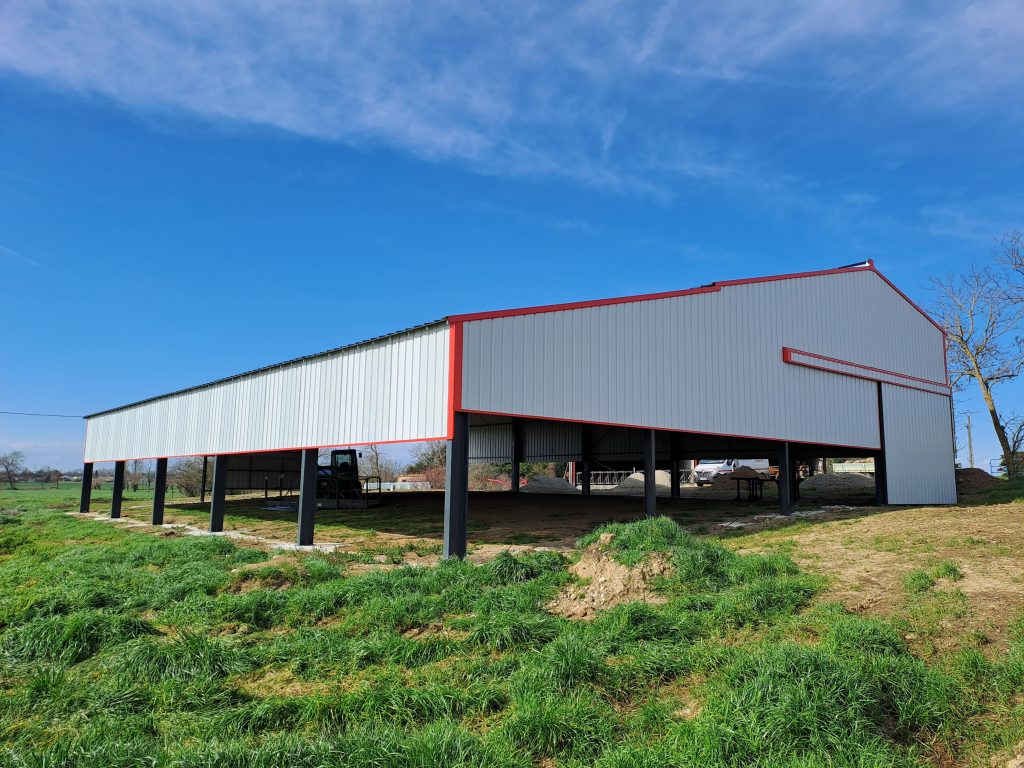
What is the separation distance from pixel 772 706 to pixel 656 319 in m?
13.3

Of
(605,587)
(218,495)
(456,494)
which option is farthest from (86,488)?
(605,587)

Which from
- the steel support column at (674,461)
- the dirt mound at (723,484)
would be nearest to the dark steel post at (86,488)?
the steel support column at (674,461)

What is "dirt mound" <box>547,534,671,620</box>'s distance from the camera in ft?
29.6

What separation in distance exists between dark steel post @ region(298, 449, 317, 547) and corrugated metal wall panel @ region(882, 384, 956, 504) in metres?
21.3

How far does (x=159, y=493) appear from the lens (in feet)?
84.8

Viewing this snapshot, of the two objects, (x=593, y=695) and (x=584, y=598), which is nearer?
(x=593, y=695)

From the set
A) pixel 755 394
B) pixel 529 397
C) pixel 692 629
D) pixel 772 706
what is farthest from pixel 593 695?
pixel 755 394

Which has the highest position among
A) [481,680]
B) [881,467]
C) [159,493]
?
[881,467]

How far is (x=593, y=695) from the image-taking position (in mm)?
5871

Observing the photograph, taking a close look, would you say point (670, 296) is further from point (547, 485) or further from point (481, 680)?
point (547, 485)

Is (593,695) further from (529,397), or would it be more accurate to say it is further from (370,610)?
(529,397)

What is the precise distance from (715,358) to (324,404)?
434 inches

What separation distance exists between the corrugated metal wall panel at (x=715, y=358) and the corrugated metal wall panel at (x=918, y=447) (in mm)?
1098

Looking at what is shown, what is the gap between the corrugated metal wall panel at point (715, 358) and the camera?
1438 centimetres
